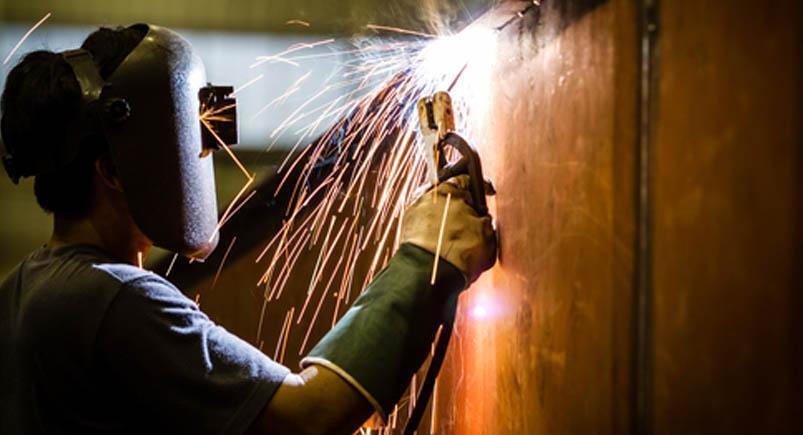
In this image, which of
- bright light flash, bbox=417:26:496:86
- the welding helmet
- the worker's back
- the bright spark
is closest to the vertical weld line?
Result: bright light flash, bbox=417:26:496:86

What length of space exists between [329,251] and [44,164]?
1159 mm

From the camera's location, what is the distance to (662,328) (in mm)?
842

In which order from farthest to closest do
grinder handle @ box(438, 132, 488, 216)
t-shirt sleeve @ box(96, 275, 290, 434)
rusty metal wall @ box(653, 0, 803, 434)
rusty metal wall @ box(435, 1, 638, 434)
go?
grinder handle @ box(438, 132, 488, 216), t-shirt sleeve @ box(96, 275, 290, 434), rusty metal wall @ box(435, 1, 638, 434), rusty metal wall @ box(653, 0, 803, 434)

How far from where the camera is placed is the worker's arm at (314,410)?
49.7 inches

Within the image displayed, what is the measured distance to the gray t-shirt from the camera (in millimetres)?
1254

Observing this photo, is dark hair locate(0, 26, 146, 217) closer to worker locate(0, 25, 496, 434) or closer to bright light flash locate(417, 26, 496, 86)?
worker locate(0, 25, 496, 434)

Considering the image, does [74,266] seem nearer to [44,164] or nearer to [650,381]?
A: [44,164]

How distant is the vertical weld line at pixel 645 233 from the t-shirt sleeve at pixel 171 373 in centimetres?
64

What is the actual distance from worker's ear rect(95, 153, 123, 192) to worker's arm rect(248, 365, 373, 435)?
20.9 inches

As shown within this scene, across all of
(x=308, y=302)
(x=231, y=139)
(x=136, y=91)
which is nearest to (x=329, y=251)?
(x=308, y=302)

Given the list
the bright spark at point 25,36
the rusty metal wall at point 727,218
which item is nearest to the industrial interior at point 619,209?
the rusty metal wall at point 727,218

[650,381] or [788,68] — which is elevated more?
[788,68]

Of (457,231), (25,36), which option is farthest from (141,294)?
(25,36)

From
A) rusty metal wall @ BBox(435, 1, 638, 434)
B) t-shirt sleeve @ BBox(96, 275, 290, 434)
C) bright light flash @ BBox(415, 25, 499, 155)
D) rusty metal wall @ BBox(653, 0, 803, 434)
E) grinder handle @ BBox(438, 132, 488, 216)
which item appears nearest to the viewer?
rusty metal wall @ BBox(653, 0, 803, 434)
